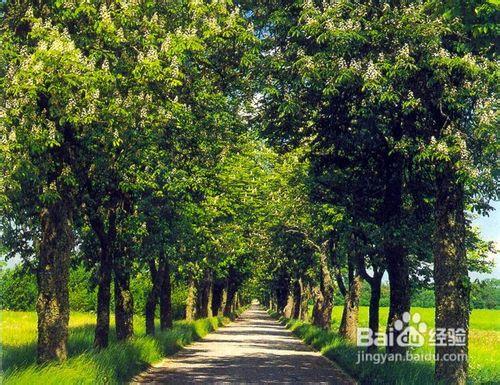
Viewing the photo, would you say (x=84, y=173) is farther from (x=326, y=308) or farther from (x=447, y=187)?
(x=326, y=308)

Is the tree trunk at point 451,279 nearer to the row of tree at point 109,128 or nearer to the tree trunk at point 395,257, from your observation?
the tree trunk at point 395,257

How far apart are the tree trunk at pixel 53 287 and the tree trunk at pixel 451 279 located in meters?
8.02

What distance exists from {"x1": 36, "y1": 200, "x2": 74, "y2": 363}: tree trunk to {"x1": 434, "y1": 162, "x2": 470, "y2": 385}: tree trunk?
316 inches

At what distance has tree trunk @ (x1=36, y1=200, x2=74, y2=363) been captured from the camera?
13820 mm

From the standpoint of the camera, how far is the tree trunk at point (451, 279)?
1345 cm

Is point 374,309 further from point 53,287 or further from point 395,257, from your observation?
point 53,287

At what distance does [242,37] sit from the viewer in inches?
598

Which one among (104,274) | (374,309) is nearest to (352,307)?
(374,309)

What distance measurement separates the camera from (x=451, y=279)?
44.2 feet

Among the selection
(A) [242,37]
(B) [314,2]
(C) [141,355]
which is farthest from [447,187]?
(C) [141,355]

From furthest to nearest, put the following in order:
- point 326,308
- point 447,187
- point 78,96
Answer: point 326,308
point 447,187
point 78,96

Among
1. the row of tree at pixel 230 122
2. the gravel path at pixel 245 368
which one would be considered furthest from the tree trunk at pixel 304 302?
the row of tree at pixel 230 122

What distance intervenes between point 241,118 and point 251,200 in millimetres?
14322

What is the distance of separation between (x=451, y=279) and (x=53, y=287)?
8.45m
